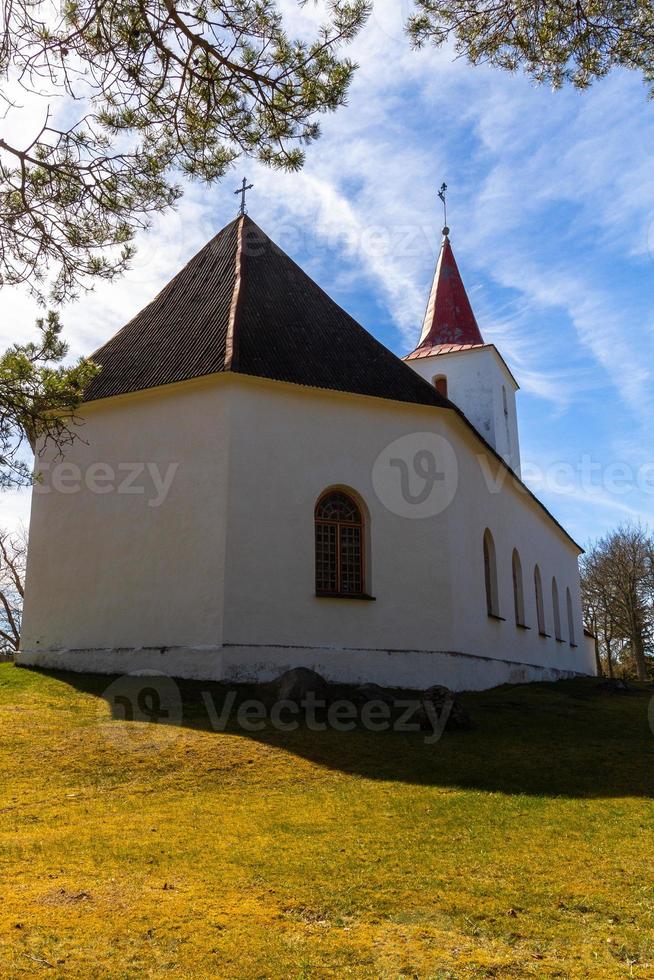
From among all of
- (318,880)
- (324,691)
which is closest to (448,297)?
(324,691)

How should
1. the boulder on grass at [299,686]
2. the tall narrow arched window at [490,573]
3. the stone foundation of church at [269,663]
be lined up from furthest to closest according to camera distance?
the tall narrow arched window at [490,573]
the stone foundation of church at [269,663]
the boulder on grass at [299,686]

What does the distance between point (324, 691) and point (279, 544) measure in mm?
2867

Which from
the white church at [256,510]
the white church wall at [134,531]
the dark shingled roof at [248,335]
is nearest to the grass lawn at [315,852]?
the white church wall at [134,531]

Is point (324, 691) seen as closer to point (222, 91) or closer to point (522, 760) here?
point (522, 760)

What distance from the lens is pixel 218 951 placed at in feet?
15.0

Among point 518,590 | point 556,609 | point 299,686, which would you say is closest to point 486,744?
point 299,686

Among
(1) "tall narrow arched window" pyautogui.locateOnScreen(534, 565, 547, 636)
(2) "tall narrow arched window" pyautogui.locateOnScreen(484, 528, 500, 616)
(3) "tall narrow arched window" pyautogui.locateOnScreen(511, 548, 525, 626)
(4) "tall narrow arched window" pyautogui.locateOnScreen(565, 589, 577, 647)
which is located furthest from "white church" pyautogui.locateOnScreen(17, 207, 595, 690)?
(4) "tall narrow arched window" pyautogui.locateOnScreen(565, 589, 577, 647)

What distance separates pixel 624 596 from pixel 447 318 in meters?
21.4

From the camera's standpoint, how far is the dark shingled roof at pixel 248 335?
15539mm

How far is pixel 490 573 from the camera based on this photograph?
20.2 m

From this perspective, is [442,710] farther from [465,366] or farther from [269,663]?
[465,366]

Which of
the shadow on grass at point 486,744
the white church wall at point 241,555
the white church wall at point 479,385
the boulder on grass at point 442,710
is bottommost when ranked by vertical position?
the shadow on grass at point 486,744

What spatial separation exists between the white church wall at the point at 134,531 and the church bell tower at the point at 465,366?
43.4 ft

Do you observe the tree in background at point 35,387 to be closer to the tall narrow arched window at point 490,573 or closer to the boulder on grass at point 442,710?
the boulder on grass at point 442,710
